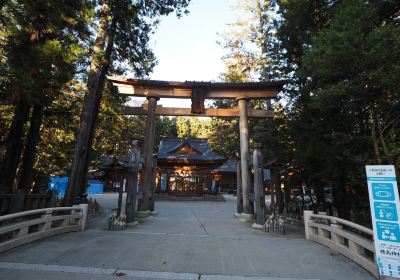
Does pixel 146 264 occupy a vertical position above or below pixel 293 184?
below

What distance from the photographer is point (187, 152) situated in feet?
90.2

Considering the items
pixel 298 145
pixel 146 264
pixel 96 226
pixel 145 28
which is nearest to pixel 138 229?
pixel 96 226

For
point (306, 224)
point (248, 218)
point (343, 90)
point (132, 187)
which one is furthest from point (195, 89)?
point (306, 224)

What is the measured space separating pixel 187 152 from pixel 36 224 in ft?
67.3

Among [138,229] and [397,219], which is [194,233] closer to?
[138,229]

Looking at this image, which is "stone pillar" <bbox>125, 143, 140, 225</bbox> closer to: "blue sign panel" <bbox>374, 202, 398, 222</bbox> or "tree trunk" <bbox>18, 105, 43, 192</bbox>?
"tree trunk" <bbox>18, 105, 43, 192</bbox>

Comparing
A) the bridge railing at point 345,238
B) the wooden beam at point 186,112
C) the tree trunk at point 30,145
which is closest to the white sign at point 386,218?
the bridge railing at point 345,238

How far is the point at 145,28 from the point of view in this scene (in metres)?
→ 11.2

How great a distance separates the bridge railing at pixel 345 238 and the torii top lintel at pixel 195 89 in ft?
20.7

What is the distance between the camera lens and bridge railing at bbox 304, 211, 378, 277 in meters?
5.04

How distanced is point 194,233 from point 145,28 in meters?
8.56

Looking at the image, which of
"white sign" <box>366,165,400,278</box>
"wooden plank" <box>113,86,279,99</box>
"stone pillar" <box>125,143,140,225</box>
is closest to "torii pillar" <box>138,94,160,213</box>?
"wooden plank" <box>113,86,279,99</box>

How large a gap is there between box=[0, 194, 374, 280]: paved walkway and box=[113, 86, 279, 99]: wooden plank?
6775mm

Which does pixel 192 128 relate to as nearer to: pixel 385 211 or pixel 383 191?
pixel 383 191
